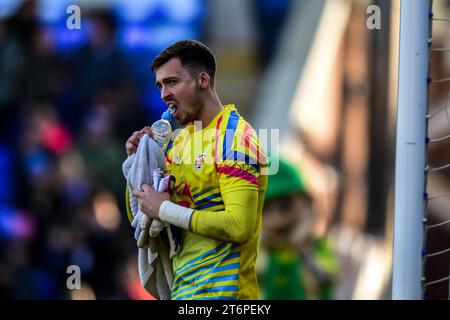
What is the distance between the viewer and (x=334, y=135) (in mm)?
13172

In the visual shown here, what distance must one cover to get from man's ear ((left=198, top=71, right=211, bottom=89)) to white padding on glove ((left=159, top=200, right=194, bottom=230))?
0.41 metres

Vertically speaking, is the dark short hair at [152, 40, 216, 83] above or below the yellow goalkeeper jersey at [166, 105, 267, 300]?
above

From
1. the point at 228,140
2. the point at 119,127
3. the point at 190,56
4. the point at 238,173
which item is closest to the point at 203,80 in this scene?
the point at 190,56

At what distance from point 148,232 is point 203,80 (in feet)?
1.80

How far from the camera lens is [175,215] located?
4520 mm

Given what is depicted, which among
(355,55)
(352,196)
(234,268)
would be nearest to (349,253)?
(352,196)

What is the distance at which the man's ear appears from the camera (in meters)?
4.53


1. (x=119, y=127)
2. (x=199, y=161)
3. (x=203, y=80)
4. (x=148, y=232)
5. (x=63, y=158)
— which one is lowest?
(x=148, y=232)

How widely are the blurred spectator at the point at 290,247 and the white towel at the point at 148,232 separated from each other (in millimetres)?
2867

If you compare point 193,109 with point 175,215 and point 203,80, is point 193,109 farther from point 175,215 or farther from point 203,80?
point 175,215

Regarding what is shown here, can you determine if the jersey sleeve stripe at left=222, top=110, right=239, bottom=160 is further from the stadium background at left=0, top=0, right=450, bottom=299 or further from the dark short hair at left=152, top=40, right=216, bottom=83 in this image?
the stadium background at left=0, top=0, right=450, bottom=299

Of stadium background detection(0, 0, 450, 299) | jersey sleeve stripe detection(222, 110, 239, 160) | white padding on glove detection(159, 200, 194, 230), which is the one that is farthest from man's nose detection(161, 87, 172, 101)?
stadium background detection(0, 0, 450, 299)

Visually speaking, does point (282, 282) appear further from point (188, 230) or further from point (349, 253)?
point (349, 253)

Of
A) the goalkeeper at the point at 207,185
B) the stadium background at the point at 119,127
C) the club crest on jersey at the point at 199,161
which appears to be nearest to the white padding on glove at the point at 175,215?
the goalkeeper at the point at 207,185
